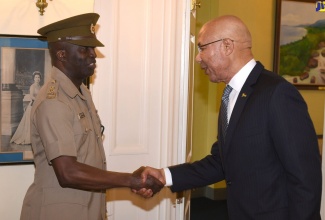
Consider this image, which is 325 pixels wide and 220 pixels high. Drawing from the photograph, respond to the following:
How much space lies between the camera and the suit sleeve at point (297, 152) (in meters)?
1.98

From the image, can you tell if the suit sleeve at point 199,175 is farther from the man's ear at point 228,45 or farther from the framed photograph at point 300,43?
the framed photograph at point 300,43

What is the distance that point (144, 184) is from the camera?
2658 millimetres

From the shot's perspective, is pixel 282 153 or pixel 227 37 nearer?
pixel 282 153

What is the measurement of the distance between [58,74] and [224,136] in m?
0.94

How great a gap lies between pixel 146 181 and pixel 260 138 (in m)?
0.87

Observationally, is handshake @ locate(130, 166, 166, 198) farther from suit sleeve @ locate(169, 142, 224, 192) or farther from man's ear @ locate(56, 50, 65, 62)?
man's ear @ locate(56, 50, 65, 62)

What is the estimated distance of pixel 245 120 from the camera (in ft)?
7.13

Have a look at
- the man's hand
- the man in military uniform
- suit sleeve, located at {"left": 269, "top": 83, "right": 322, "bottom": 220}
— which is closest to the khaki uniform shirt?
the man in military uniform

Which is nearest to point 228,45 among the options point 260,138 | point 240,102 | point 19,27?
point 240,102

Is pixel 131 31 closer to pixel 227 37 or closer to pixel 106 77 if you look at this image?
pixel 106 77

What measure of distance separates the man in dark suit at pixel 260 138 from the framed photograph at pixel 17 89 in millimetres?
1107

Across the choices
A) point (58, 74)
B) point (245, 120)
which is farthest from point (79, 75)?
point (245, 120)

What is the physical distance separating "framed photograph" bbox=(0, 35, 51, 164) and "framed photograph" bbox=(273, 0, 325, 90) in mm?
4324

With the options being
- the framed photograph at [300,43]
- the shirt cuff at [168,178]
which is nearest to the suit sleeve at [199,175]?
the shirt cuff at [168,178]
